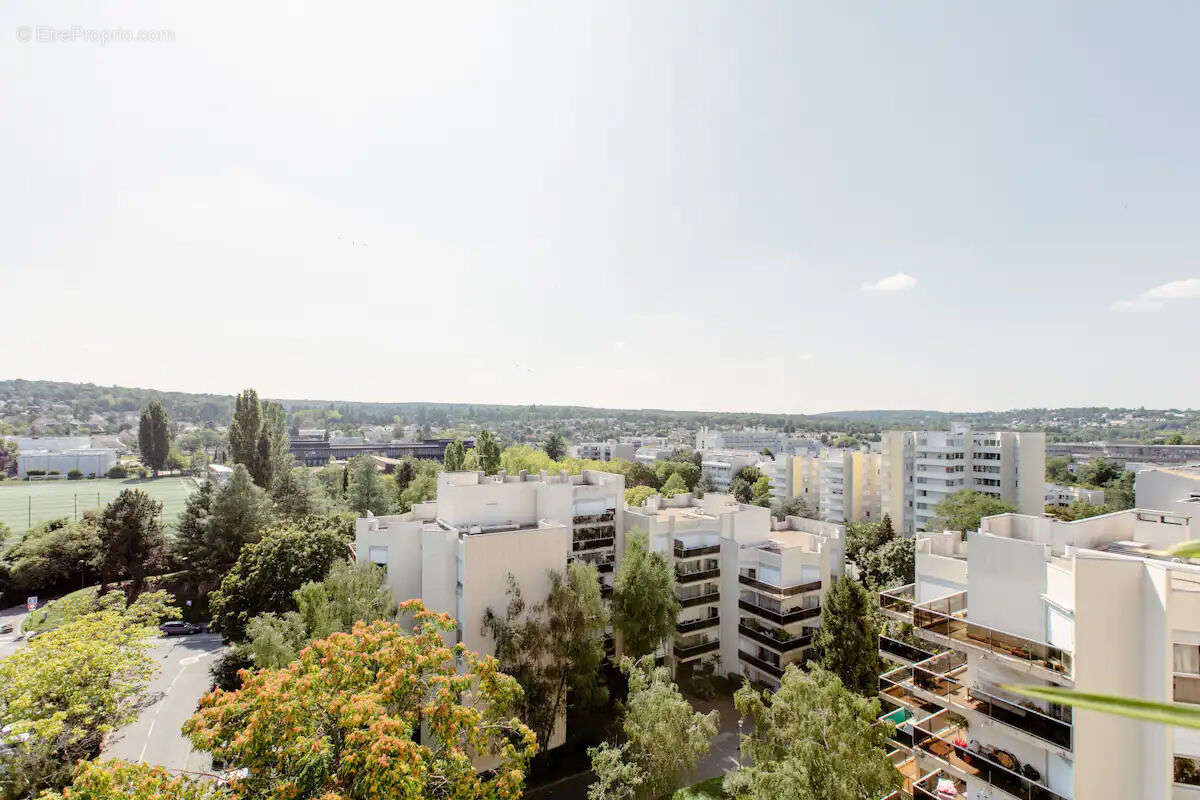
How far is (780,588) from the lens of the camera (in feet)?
77.4

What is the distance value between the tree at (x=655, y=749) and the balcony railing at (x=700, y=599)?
8.57 m

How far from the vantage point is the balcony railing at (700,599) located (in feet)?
82.6

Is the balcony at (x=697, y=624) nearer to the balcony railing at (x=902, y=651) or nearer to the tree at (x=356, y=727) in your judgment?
the balcony railing at (x=902, y=651)

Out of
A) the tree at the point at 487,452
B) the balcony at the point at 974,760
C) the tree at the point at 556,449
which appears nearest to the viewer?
the balcony at the point at 974,760

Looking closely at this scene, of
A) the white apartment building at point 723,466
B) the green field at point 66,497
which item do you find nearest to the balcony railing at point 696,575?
the green field at point 66,497

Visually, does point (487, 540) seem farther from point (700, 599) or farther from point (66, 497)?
point (66, 497)

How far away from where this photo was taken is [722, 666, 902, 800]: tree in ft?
42.2

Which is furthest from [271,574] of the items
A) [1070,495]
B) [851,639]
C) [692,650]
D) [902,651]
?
[1070,495]

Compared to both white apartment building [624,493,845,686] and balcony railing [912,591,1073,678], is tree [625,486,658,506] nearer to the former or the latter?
white apartment building [624,493,845,686]

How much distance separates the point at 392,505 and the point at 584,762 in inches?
1066

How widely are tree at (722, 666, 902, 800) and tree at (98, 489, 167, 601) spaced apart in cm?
3379

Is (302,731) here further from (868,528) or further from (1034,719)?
(868,528)

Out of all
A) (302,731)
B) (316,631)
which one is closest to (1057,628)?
(302,731)

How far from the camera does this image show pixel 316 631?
19.2 m
